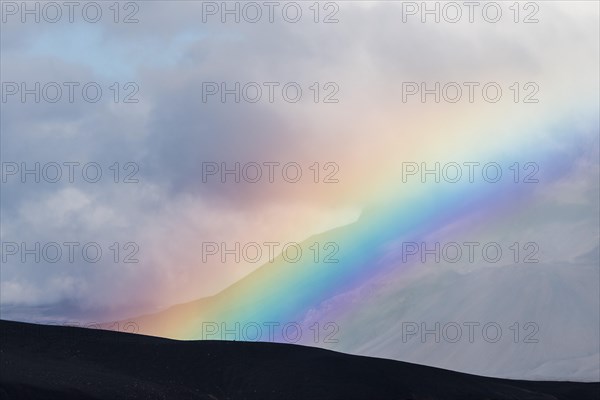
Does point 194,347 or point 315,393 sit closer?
point 315,393

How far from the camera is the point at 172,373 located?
32031 millimetres

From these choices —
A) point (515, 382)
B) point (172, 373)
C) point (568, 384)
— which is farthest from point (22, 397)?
point (568, 384)

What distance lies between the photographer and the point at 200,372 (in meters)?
32.4

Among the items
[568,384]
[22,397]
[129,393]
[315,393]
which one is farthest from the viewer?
[568,384]

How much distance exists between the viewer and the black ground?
28594 millimetres

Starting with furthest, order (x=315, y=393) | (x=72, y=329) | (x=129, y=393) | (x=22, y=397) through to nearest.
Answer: (x=72, y=329) < (x=315, y=393) < (x=129, y=393) < (x=22, y=397)

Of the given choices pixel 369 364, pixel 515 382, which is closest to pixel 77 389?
pixel 369 364

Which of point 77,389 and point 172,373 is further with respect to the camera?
point 172,373

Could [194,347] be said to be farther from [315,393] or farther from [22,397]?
[22,397]

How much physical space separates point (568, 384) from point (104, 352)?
1783cm

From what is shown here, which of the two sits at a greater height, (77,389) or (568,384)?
(568,384)

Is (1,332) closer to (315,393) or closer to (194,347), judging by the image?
(194,347)

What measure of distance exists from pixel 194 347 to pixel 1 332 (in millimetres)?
6075

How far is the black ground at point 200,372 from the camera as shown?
28594 mm
